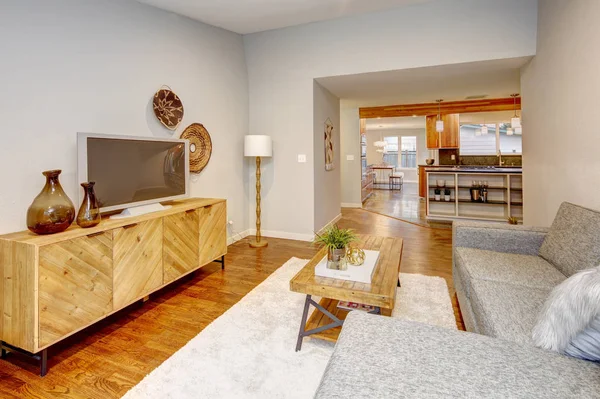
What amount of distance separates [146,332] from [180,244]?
2.65ft

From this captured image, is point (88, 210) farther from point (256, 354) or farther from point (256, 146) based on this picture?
point (256, 146)

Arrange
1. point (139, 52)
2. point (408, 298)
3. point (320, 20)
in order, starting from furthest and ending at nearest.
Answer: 1. point (320, 20)
2. point (139, 52)
3. point (408, 298)

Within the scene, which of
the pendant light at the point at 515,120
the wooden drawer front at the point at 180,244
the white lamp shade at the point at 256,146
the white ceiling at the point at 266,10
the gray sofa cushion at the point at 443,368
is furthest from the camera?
the pendant light at the point at 515,120

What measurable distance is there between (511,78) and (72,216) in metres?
5.53

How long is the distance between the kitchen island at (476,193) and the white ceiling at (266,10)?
10.8ft

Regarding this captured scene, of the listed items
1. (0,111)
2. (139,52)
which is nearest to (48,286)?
(0,111)

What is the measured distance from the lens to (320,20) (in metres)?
4.16

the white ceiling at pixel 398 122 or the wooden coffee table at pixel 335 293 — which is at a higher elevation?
the white ceiling at pixel 398 122

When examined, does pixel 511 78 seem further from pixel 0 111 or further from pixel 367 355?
pixel 0 111

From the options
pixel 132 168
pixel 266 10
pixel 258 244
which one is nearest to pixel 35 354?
pixel 132 168

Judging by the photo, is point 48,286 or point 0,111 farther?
point 0,111

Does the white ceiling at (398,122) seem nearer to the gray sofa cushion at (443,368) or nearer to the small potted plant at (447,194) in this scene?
the small potted plant at (447,194)

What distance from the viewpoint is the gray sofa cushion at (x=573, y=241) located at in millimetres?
1837

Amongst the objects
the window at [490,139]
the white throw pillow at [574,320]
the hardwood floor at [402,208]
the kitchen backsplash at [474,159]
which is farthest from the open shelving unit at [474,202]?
the white throw pillow at [574,320]
